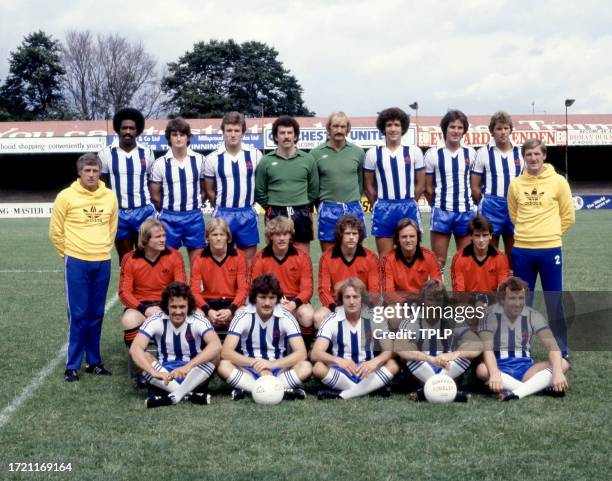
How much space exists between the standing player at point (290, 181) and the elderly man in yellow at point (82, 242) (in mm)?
1290

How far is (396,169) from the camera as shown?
595 cm

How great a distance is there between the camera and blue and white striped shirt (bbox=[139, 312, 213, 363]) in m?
4.63

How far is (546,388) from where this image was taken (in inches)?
176

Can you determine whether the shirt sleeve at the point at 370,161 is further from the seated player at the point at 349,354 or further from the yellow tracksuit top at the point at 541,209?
the seated player at the point at 349,354

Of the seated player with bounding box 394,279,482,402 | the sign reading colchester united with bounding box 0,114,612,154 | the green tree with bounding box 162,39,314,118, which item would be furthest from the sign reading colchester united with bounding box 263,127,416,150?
the seated player with bounding box 394,279,482,402

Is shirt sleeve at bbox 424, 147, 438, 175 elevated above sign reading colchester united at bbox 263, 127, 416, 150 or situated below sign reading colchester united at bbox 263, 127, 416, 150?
below

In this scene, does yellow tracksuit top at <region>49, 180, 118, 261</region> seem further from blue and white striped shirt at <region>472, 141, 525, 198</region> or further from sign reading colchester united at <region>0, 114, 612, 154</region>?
sign reading colchester united at <region>0, 114, 612, 154</region>

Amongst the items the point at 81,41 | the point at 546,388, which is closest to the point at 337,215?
the point at 546,388

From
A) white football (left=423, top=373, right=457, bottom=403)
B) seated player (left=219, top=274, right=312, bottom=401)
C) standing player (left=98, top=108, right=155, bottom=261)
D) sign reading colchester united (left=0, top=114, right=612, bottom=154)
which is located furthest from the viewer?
sign reading colchester united (left=0, top=114, right=612, bottom=154)

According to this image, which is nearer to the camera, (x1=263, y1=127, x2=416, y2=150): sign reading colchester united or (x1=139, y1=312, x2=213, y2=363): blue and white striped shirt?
(x1=139, y1=312, x2=213, y2=363): blue and white striped shirt

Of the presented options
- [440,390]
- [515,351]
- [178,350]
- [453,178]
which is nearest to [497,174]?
[453,178]

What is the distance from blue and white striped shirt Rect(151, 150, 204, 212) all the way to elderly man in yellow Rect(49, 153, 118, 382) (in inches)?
33.8

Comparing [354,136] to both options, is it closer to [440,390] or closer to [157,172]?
[157,172]

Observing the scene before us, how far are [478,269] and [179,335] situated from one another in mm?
1965
